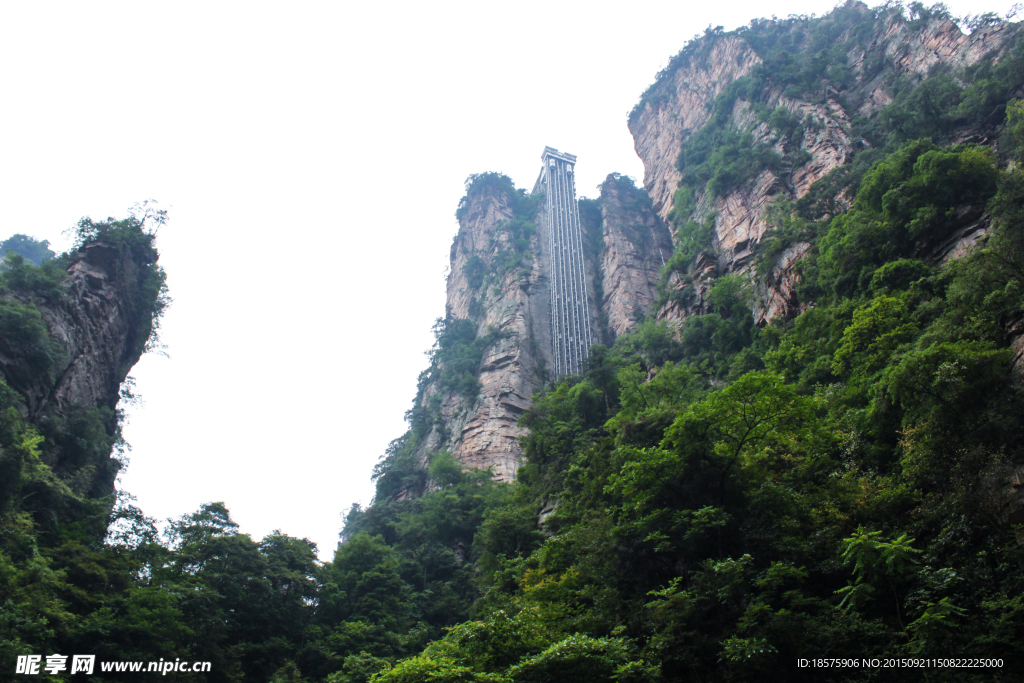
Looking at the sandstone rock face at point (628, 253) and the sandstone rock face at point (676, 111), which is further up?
the sandstone rock face at point (676, 111)

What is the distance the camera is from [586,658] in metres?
9.55

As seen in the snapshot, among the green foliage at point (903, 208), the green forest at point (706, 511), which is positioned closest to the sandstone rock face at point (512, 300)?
the green forest at point (706, 511)

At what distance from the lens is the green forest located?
9.09m

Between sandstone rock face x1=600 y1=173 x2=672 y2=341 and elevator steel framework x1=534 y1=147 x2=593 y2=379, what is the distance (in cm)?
234

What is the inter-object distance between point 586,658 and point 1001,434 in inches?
306

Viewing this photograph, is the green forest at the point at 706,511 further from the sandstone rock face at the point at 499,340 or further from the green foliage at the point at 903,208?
the sandstone rock face at the point at 499,340

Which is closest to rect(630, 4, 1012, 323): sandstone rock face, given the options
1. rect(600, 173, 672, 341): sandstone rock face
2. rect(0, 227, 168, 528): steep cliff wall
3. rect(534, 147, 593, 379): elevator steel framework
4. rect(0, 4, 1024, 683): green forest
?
rect(0, 4, 1024, 683): green forest

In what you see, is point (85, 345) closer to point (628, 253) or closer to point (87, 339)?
point (87, 339)

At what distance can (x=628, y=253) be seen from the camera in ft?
171

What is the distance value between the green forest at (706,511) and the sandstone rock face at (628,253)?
16.8 m

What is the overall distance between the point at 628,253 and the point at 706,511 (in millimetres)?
43062

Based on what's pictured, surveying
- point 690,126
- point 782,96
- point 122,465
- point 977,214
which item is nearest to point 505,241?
point 690,126

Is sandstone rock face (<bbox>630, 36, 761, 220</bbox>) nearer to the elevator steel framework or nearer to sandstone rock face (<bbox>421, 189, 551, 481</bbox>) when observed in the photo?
the elevator steel framework

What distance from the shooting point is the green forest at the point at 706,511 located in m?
9.09
